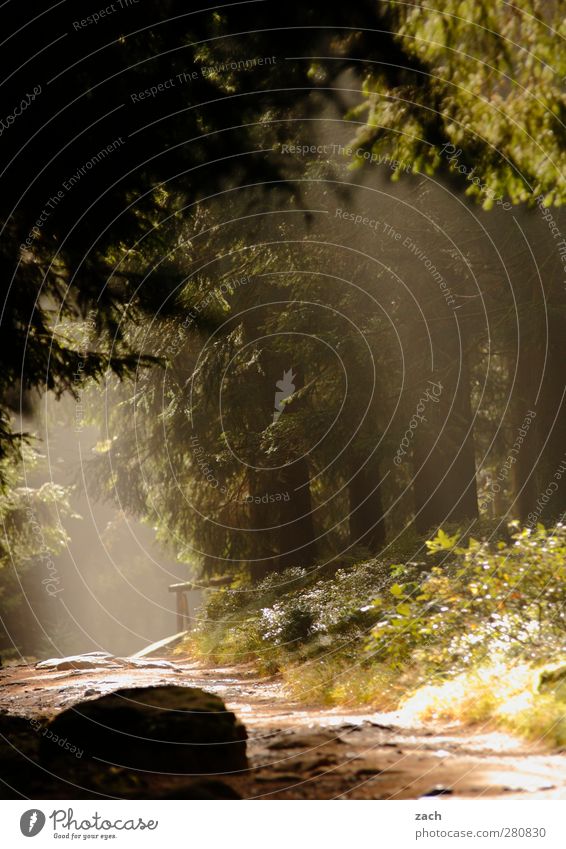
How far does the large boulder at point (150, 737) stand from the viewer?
4281 mm

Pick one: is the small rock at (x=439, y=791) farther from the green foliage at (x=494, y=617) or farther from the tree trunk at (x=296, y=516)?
the tree trunk at (x=296, y=516)

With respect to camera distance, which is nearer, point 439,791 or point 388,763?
point 439,791

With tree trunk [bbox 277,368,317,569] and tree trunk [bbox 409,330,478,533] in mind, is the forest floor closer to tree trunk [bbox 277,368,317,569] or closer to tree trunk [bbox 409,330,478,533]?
tree trunk [bbox 409,330,478,533]

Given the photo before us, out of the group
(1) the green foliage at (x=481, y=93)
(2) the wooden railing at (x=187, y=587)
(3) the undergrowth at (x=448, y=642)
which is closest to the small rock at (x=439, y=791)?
(3) the undergrowth at (x=448, y=642)

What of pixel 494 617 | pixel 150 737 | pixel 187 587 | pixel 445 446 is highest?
pixel 445 446

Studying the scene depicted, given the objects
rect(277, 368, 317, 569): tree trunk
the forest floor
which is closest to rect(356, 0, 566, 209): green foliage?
the forest floor

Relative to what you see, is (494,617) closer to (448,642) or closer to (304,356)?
(448,642)

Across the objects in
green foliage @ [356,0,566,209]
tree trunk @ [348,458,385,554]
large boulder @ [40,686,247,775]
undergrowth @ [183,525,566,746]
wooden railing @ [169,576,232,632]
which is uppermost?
green foliage @ [356,0,566,209]

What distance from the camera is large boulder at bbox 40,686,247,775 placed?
428cm

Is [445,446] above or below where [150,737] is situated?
above

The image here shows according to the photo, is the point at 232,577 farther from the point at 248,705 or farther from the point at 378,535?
the point at 248,705

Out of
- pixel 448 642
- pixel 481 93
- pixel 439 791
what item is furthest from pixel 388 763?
pixel 481 93

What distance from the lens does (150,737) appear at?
4355 millimetres

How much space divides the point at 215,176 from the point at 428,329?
7.05m
